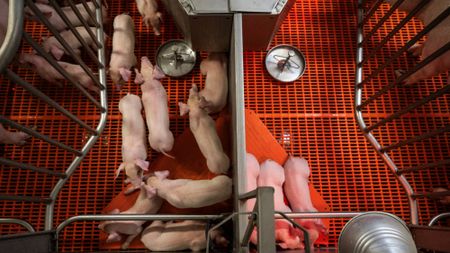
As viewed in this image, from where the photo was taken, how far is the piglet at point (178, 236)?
5.34 feet

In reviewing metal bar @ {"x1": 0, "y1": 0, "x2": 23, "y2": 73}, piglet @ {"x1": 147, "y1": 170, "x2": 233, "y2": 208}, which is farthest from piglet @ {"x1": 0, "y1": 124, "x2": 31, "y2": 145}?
metal bar @ {"x1": 0, "y1": 0, "x2": 23, "y2": 73}

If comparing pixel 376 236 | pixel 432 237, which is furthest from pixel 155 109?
pixel 432 237

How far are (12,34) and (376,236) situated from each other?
1.16m

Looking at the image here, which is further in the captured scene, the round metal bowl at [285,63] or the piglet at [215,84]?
the round metal bowl at [285,63]

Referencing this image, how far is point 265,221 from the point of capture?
0.95 metres

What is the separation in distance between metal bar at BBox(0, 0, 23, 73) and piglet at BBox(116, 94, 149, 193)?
808mm

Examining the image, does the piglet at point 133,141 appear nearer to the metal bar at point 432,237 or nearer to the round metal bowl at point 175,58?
the round metal bowl at point 175,58

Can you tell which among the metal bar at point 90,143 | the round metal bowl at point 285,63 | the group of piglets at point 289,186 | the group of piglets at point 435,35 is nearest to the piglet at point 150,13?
the metal bar at point 90,143

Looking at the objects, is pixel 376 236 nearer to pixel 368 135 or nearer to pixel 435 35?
pixel 368 135

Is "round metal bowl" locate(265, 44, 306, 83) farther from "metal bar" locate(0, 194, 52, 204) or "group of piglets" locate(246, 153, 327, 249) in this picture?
"metal bar" locate(0, 194, 52, 204)

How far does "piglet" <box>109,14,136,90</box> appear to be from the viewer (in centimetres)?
198

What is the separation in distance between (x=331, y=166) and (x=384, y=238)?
970mm

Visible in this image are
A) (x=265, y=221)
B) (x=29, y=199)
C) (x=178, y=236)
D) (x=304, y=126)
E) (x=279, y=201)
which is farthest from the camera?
(x=304, y=126)

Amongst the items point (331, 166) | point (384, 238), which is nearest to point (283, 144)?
point (331, 166)
